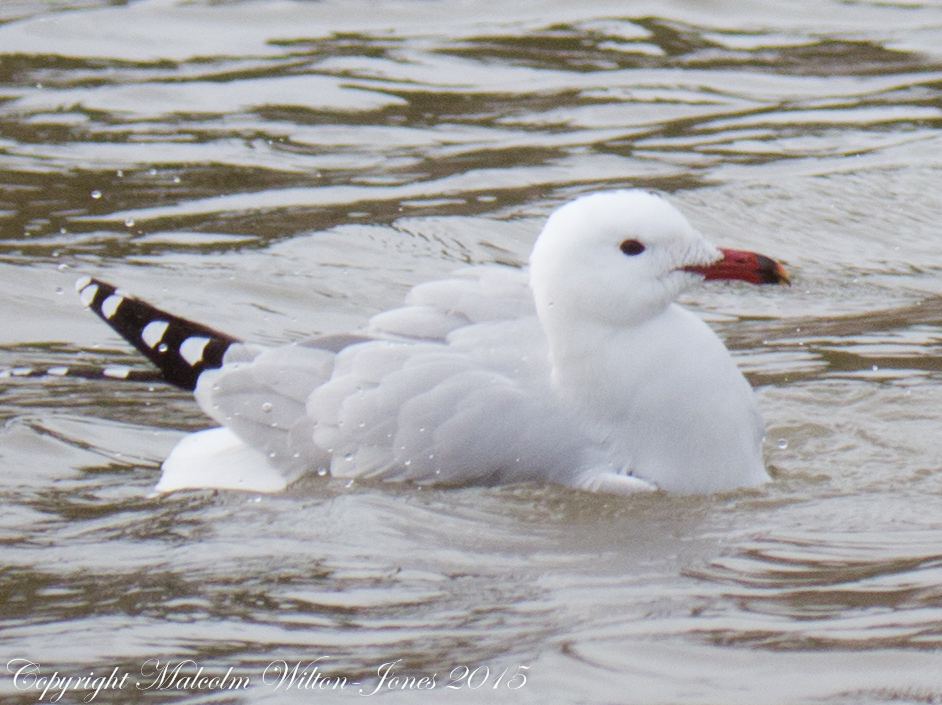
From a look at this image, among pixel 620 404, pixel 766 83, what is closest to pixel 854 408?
pixel 620 404

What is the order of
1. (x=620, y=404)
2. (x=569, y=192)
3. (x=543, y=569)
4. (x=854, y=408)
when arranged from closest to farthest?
(x=543, y=569), (x=620, y=404), (x=854, y=408), (x=569, y=192)

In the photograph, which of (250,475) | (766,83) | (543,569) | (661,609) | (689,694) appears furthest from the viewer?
(766,83)

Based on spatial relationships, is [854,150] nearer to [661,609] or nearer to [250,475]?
[250,475]

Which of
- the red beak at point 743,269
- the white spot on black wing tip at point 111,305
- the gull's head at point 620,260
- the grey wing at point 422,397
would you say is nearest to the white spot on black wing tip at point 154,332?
the white spot on black wing tip at point 111,305

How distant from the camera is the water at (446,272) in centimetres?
359

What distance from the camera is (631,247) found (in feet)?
15.1

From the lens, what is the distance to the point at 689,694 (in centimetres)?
330

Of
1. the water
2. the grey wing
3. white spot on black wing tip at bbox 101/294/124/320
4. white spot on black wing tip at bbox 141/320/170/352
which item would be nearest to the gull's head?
the grey wing

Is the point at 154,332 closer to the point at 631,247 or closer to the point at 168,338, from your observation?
the point at 168,338

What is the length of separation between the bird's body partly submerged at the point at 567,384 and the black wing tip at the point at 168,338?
44cm

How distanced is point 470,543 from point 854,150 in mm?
4543

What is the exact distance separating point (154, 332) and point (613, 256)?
1481 mm

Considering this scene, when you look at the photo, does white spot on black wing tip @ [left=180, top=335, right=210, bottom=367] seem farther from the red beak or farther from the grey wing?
the red beak

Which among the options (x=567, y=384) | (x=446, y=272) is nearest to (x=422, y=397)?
(x=567, y=384)
